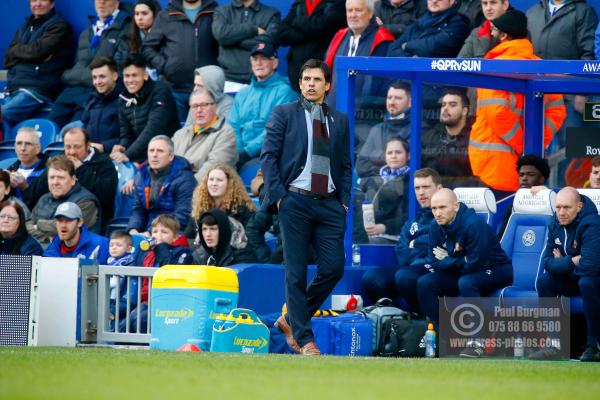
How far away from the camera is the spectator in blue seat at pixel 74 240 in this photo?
546 inches

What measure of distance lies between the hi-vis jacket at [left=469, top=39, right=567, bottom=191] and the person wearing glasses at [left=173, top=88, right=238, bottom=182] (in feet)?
9.71

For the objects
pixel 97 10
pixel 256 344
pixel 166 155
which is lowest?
pixel 256 344

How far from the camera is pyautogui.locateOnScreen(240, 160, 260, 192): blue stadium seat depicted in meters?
15.8

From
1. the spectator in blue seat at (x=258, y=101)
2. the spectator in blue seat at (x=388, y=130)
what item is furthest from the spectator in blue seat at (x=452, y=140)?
the spectator in blue seat at (x=258, y=101)

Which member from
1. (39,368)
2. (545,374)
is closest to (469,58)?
(545,374)

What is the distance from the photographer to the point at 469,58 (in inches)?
525

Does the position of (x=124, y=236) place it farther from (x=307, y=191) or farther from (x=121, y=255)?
(x=307, y=191)

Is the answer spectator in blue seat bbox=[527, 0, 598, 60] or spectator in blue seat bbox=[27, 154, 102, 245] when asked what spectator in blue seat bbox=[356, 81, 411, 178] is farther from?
spectator in blue seat bbox=[27, 154, 102, 245]

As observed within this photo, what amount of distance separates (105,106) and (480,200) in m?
5.85

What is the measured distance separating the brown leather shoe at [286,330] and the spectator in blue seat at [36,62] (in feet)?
27.4

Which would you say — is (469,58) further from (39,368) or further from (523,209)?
(39,368)

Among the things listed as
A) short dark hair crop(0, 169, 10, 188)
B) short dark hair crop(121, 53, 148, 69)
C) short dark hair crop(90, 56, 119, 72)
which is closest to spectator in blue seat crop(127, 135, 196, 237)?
short dark hair crop(0, 169, 10, 188)

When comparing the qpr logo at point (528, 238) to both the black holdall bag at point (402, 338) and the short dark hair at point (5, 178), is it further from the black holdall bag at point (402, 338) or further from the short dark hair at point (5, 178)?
the short dark hair at point (5, 178)

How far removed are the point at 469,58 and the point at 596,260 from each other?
106 inches
